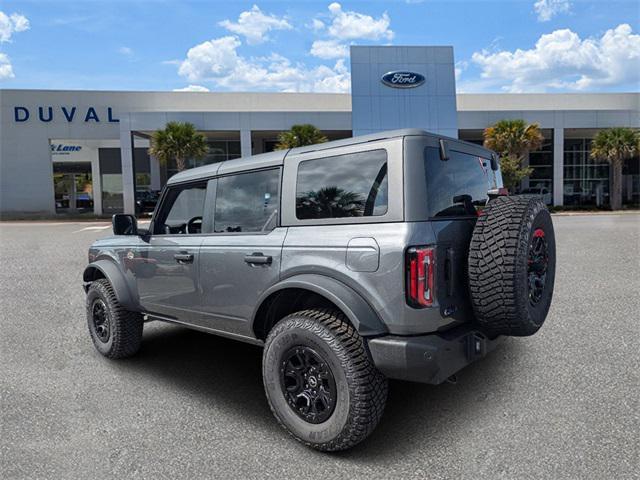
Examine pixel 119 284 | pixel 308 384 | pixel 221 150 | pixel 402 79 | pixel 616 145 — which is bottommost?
pixel 308 384

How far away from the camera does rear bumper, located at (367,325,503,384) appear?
8.82 feet

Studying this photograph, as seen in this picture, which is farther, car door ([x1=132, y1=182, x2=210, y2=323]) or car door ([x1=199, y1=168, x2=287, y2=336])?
car door ([x1=132, y1=182, x2=210, y2=323])

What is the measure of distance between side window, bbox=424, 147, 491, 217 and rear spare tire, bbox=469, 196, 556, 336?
8.3 inches

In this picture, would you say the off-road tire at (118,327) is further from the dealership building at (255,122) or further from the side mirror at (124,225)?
the dealership building at (255,122)

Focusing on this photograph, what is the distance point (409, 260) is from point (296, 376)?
1.10 metres

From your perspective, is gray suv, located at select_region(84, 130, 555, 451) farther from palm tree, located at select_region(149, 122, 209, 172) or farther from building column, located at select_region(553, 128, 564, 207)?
building column, located at select_region(553, 128, 564, 207)

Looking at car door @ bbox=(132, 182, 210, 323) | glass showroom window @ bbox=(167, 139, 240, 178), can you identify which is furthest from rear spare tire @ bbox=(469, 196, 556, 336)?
glass showroom window @ bbox=(167, 139, 240, 178)

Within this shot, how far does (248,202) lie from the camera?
3689mm

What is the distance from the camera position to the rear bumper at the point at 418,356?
2.69 meters

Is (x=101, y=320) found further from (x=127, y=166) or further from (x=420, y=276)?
(x=127, y=166)

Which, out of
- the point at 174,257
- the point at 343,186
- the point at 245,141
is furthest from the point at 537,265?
the point at 245,141

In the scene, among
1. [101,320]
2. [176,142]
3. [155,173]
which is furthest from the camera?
[155,173]

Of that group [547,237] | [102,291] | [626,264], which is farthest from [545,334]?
[626,264]

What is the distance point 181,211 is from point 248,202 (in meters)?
0.99
